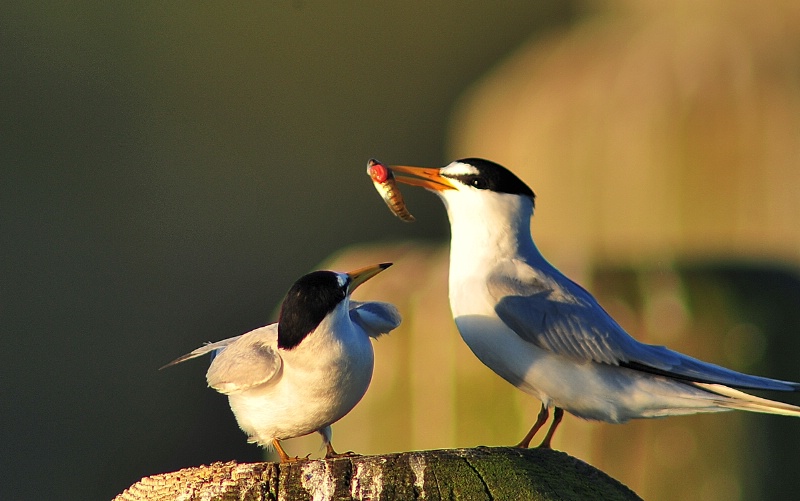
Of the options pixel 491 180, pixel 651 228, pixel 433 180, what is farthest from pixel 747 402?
pixel 651 228

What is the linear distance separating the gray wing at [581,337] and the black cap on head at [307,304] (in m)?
0.55

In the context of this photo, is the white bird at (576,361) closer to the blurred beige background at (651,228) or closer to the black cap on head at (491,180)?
the black cap on head at (491,180)

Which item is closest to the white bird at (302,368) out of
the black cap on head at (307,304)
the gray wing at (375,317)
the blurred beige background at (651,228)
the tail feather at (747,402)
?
the black cap on head at (307,304)

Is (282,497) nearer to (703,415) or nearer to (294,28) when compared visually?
(703,415)

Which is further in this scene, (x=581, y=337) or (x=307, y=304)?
(x=581, y=337)

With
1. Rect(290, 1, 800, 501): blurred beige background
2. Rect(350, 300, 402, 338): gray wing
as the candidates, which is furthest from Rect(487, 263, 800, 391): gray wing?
Rect(290, 1, 800, 501): blurred beige background

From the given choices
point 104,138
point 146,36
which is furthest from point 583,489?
point 146,36

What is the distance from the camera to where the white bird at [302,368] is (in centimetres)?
393

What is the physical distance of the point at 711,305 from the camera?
18.9 ft

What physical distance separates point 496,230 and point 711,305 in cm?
149

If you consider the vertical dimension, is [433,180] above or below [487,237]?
above

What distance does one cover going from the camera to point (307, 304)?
13.3 ft

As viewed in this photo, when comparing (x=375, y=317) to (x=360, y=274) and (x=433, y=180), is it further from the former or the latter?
(x=433, y=180)

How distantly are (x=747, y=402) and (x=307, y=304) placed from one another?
53.3 inches
